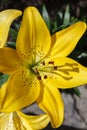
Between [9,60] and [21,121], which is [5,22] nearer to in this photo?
[9,60]

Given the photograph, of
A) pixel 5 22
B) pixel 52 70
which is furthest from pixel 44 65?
pixel 5 22

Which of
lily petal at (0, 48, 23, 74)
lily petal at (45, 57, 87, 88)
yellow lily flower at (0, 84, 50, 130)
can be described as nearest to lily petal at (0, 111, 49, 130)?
yellow lily flower at (0, 84, 50, 130)

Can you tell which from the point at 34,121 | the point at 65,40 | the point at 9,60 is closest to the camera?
the point at 9,60

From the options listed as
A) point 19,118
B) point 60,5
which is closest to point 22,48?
point 19,118

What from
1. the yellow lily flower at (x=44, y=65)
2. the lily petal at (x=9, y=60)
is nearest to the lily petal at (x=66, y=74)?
the yellow lily flower at (x=44, y=65)

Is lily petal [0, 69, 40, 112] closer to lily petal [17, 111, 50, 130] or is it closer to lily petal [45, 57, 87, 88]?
lily petal [45, 57, 87, 88]

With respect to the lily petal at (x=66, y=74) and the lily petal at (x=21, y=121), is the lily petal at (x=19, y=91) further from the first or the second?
the lily petal at (x=21, y=121)
